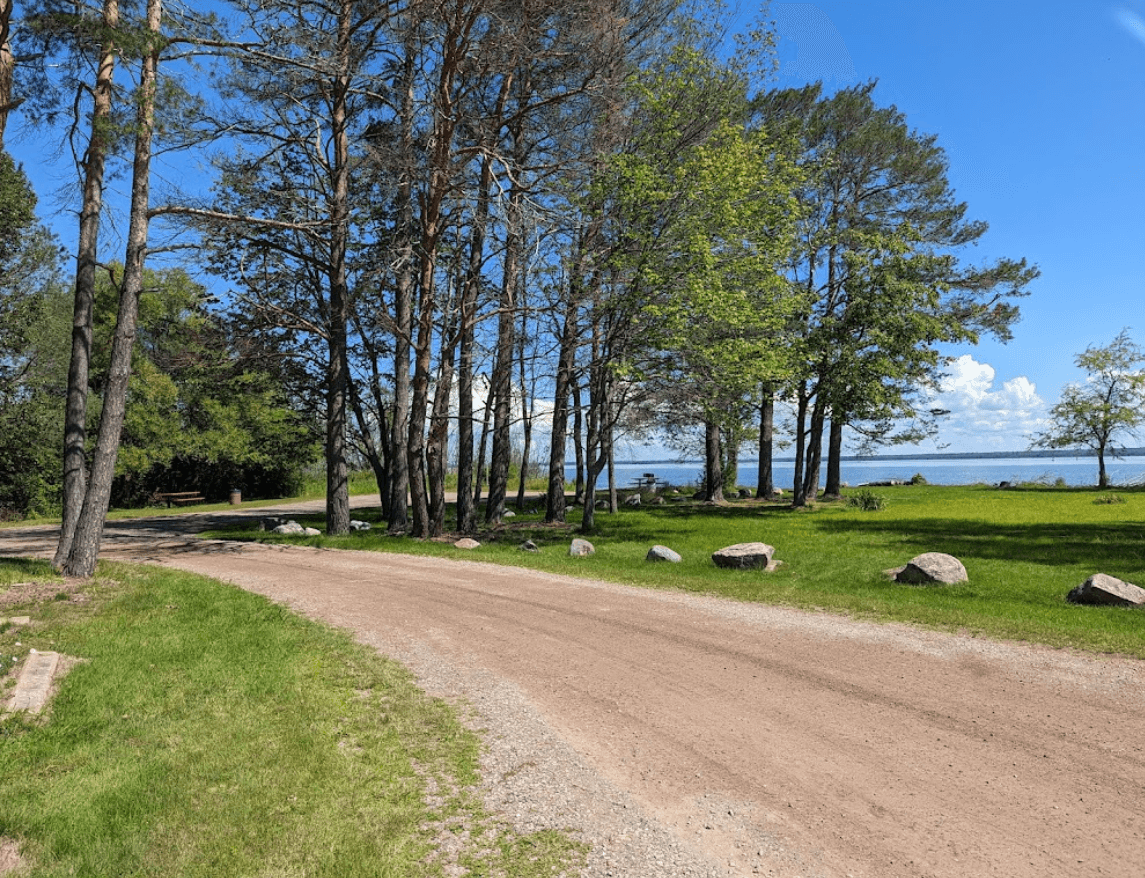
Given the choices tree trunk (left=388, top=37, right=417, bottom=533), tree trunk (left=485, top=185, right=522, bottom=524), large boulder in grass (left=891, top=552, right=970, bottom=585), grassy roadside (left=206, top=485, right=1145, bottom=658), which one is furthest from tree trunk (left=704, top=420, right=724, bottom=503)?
large boulder in grass (left=891, top=552, right=970, bottom=585)

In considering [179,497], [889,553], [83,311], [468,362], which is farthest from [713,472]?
[179,497]

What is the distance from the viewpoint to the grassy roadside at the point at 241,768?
3986mm

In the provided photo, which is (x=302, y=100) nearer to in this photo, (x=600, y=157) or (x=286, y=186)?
(x=286, y=186)

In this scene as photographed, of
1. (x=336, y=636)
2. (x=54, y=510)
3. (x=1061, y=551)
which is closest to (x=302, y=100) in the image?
(x=336, y=636)

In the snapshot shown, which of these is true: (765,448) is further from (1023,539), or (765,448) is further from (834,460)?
(1023,539)

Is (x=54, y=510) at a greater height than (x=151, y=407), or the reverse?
(x=151, y=407)

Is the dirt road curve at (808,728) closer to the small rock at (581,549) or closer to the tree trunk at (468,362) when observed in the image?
the small rock at (581,549)

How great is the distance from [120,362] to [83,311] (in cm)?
129

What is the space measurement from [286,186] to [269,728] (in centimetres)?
1800

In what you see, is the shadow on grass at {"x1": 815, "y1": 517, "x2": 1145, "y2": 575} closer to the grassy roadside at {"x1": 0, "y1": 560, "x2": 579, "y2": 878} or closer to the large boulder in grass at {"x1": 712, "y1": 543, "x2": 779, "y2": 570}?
the large boulder in grass at {"x1": 712, "y1": 543, "x2": 779, "y2": 570}

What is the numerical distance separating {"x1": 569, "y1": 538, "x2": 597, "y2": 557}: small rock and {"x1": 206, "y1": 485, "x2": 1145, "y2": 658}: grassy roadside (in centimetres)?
30

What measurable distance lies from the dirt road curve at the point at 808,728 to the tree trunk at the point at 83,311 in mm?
4975

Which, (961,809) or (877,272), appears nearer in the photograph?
(961,809)

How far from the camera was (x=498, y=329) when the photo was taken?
20703 millimetres
